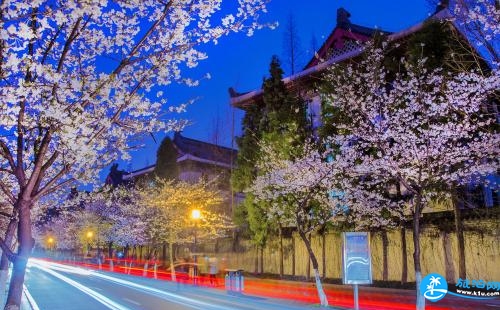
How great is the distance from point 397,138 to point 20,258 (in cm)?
1135

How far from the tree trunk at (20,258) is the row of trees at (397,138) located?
10.1 metres

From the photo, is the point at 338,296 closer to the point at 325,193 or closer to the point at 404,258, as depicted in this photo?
the point at 404,258

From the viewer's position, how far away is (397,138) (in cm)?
1423

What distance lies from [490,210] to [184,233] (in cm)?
2485

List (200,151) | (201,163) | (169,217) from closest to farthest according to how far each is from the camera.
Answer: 1. (169,217)
2. (201,163)
3. (200,151)

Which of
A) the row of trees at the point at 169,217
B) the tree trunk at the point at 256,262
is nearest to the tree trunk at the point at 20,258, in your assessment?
the row of trees at the point at 169,217

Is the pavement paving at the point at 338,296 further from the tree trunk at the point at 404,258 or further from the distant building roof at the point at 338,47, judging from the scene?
the distant building roof at the point at 338,47

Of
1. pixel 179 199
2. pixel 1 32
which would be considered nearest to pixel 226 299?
pixel 179 199

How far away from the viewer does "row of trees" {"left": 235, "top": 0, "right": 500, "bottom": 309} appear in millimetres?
13602

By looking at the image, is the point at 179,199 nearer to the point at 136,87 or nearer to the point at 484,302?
the point at 484,302

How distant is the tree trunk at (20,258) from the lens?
23.4 feet

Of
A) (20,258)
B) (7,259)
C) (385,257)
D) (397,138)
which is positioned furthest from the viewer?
(385,257)

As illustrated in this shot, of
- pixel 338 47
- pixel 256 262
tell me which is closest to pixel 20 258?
pixel 338 47

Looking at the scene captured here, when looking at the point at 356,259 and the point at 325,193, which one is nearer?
the point at 356,259
